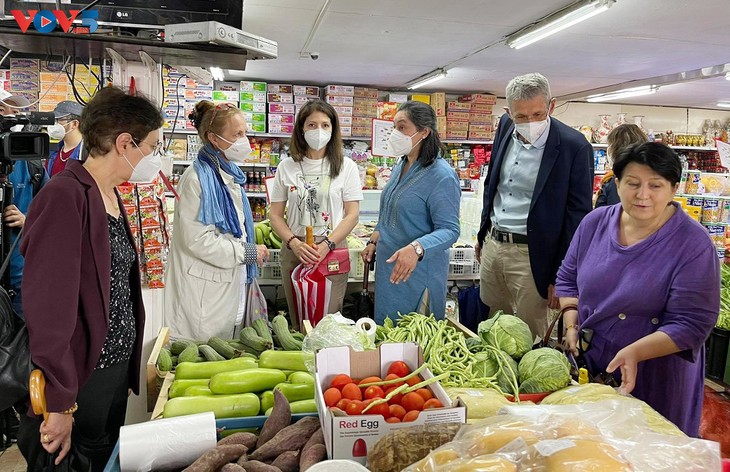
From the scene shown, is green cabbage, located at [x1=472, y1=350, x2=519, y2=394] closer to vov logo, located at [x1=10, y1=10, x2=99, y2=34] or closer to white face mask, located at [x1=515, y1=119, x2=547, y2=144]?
white face mask, located at [x1=515, y1=119, x2=547, y2=144]

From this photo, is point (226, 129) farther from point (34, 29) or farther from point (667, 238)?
point (667, 238)

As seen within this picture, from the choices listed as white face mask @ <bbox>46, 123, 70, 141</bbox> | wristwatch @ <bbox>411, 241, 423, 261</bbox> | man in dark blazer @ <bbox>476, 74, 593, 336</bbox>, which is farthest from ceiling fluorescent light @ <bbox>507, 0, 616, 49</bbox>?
white face mask @ <bbox>46, 123, 70, 141</bbox>

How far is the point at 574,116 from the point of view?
9.00 metres

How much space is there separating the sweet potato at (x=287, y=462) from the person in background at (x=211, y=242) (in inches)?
57.9

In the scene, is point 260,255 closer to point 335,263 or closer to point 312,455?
point 335,263

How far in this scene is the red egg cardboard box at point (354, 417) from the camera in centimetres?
123

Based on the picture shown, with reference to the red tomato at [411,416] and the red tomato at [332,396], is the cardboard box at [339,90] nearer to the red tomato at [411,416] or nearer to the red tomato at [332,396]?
the red tomato at [332,396]

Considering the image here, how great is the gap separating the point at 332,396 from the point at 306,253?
5.59ft

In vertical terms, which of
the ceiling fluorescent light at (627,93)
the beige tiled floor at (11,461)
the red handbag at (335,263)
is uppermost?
the ceiling fluorescent light at (627,93)

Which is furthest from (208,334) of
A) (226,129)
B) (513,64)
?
(513,64)

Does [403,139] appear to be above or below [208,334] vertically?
above

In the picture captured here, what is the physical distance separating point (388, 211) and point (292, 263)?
825 millimetres

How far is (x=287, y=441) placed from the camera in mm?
1417

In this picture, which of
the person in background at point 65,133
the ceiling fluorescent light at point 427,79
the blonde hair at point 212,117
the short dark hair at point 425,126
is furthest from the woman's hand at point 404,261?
the ceiling fluorescent light at point 427,79
